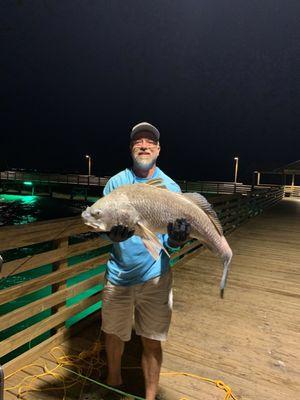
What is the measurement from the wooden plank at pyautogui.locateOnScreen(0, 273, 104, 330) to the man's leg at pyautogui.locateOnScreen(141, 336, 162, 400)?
120 cm

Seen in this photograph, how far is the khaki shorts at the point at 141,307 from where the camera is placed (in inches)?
96.3

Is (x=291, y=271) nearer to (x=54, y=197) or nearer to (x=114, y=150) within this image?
(x=54, y=197)

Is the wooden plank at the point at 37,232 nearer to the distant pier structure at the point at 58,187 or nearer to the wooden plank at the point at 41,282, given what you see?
the wooden plank at the point at 41,282

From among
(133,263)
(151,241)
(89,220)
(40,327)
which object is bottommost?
(40,327)

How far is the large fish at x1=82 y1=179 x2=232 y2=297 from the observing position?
202 centimetres

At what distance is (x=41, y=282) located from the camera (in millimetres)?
3113

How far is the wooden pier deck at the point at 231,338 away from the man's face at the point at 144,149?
6.60 feet

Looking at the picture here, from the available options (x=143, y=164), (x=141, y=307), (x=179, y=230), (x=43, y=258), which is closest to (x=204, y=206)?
(x=179, y=230)

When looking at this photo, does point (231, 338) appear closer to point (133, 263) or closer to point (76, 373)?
point (76, 373)

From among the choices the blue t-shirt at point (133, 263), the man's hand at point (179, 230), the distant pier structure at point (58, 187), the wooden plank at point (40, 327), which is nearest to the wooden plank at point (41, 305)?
the wooden plank at point (40, 327)

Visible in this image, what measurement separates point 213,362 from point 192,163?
198189 mm

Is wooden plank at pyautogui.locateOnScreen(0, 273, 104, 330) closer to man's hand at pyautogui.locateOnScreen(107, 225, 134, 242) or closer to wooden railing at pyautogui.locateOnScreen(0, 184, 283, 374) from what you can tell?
wooden railing at pyautogui.locateOnScreen(0, 184, 283, 374)

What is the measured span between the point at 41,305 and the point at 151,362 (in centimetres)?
128

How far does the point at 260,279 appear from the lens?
→ 20.3ft
